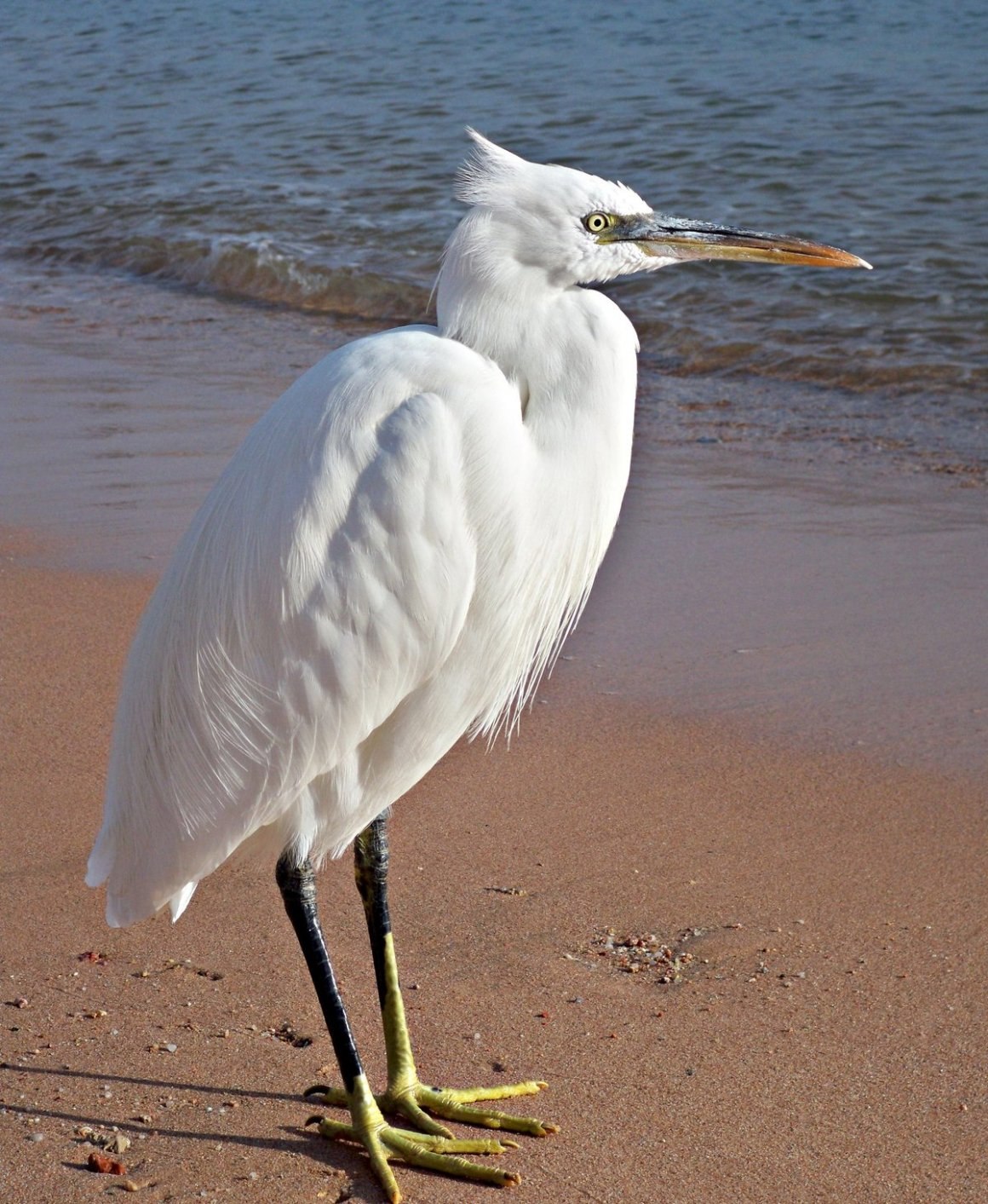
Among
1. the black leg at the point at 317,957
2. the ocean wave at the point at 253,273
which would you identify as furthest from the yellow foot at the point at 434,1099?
the ocean wave at the point at 253,273

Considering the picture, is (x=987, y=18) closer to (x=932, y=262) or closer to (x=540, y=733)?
(x=932, y=262)

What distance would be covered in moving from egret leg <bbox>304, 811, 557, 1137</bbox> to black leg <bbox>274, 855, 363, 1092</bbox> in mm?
121

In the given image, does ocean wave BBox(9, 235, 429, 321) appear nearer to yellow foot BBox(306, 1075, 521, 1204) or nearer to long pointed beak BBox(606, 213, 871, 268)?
long pointed beak BBox(606, 213, 871, 268)

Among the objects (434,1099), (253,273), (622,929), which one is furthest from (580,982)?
(253,273)

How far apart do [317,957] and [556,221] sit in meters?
1.33

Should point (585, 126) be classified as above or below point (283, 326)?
above

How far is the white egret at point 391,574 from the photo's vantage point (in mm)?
2424

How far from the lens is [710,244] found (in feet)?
8.61

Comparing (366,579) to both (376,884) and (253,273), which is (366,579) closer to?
(376,884)

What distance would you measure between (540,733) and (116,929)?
4.27 feet

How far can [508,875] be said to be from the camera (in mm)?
3355

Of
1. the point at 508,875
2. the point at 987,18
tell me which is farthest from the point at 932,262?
the point at 987,18

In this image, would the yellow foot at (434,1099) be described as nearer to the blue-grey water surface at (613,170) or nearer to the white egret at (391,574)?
the white egret at (391,574)

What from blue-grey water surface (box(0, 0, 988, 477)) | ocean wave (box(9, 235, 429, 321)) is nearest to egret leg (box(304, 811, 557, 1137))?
blue-grey water surface (box(0, 0, 988, 477))
